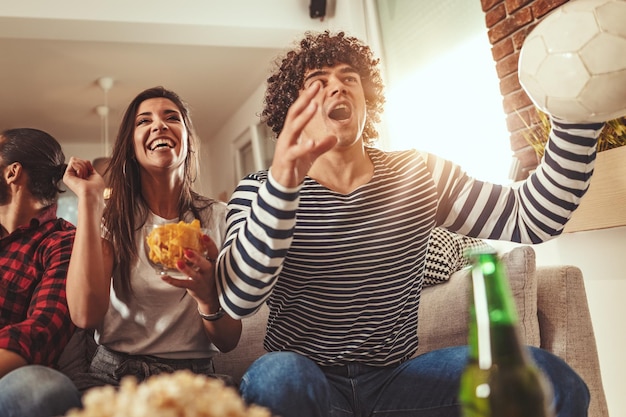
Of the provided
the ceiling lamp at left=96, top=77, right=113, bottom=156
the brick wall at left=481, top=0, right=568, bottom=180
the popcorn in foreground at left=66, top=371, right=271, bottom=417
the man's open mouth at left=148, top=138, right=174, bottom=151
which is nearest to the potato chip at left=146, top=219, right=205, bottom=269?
the man's open mouth at left=148, top=138, right=174, bottom=151

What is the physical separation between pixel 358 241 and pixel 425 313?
58cm

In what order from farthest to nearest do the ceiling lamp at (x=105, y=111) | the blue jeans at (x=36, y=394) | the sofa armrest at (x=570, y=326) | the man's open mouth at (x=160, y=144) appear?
the ceiling lamp at (x=105, y=111) → the man's open mouth at (x=160, y=144) → the sofa armrest at (x=570, y=326) → the blue jeans at (x=36, y=394)

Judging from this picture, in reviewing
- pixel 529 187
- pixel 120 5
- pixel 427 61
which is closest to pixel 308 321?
pixel 529 187

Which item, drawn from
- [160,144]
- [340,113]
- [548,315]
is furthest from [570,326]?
[160,144]

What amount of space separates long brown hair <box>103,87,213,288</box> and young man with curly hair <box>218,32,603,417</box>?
342 mm

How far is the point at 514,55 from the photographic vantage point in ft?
7.94

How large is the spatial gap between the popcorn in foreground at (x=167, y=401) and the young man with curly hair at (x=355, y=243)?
1.74 ft

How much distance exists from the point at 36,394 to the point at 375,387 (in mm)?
633

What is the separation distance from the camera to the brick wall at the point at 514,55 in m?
2.34

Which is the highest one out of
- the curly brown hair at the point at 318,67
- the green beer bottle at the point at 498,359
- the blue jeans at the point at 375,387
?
the curly brown hair at the point at 318,67

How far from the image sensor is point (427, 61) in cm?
319

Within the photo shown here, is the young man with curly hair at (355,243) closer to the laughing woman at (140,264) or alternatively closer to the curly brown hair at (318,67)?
the curly brown hair at (318,67)

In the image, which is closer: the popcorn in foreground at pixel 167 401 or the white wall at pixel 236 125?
the popcorn in foreground at pixel 167 401

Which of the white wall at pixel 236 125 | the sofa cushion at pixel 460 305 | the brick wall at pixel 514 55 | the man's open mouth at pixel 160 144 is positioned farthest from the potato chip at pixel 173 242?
the white wall at pixel 236 125
